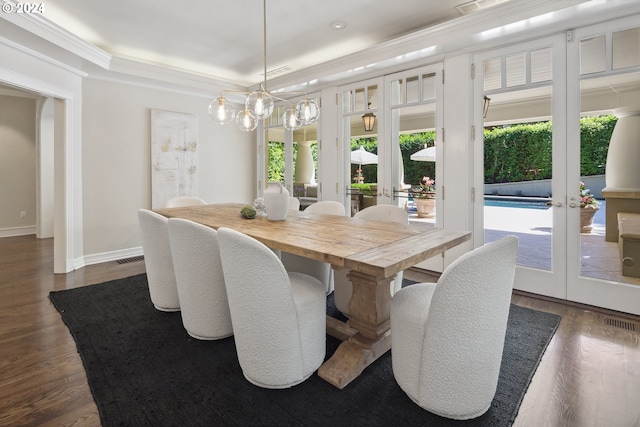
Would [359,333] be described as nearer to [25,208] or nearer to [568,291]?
[568,291]

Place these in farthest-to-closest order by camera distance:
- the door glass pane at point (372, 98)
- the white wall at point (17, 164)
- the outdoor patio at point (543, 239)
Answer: the white wall at point (17, 164) → the door glass pane at point (372, 98) → the outdoor patio at point (543, 239)

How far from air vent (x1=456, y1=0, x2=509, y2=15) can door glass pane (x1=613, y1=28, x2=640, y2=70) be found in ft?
3.09

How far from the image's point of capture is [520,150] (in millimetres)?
3213

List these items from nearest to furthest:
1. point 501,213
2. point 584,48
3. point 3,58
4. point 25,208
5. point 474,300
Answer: point 474,300 → point 584,48 → point 3,58 → point 501,213 → point 25,208

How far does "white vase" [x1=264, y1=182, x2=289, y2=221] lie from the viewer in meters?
2.66

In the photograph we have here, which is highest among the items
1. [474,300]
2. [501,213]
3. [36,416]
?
[501,213]

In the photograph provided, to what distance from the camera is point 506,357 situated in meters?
2.09

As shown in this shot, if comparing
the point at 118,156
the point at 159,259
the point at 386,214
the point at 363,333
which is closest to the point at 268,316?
the point at 363,333

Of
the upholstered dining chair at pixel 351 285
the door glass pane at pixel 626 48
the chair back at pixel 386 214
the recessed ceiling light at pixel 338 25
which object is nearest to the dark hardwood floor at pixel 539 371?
the upholstered dining chair at pixel 351 285

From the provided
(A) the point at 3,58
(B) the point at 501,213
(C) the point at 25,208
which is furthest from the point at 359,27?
(C) the point at 25,208

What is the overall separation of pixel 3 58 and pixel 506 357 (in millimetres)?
4764

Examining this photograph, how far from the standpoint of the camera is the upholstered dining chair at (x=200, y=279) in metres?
2.10

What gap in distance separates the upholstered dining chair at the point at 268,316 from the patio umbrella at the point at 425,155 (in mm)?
2611

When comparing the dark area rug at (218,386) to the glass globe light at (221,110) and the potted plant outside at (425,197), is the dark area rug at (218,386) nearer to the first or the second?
the potted plant outside at (425,197)
